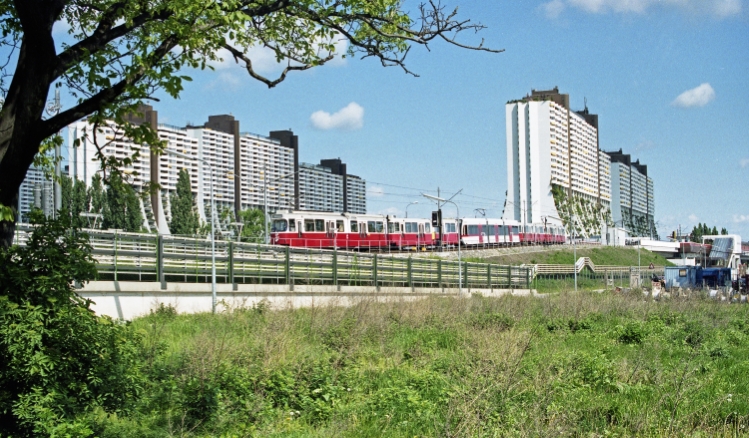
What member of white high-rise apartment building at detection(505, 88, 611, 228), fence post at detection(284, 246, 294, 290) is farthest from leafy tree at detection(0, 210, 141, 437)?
white high-rise apartment building at detection(505, 88, 611, 228)

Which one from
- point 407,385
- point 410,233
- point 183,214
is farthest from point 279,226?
point 407,385

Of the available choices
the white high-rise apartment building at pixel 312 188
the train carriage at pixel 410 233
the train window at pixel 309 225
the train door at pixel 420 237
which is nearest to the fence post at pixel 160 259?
the train window at pixel 309 225

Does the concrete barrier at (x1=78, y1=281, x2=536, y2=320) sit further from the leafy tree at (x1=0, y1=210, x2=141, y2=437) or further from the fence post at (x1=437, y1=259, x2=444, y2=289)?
the fence post at (x1=437, y1=259, x2=444, y2=289)

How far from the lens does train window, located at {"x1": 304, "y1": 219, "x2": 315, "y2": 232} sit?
54.2 metres

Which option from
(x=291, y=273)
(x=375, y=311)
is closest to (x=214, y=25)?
(x=375, y=311)

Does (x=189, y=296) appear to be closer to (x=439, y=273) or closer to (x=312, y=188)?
(x=439, y=273)

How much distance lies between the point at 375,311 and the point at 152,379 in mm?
9877

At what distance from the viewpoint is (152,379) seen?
11.6 m

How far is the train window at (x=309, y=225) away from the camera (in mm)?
54250

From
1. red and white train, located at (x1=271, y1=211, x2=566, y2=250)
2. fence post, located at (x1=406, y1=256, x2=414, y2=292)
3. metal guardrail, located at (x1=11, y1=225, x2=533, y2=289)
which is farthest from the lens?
red and white train, located at (x1=271, y1=211, x2=566, y2=250)

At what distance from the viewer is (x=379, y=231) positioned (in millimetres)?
61125

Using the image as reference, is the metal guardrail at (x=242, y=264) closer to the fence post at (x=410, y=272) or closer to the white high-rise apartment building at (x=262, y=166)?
the fence post at (x=410, y=272)

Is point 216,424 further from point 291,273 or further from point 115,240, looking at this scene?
point 291,273

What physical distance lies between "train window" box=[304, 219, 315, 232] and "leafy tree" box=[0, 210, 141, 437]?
4526 cm
